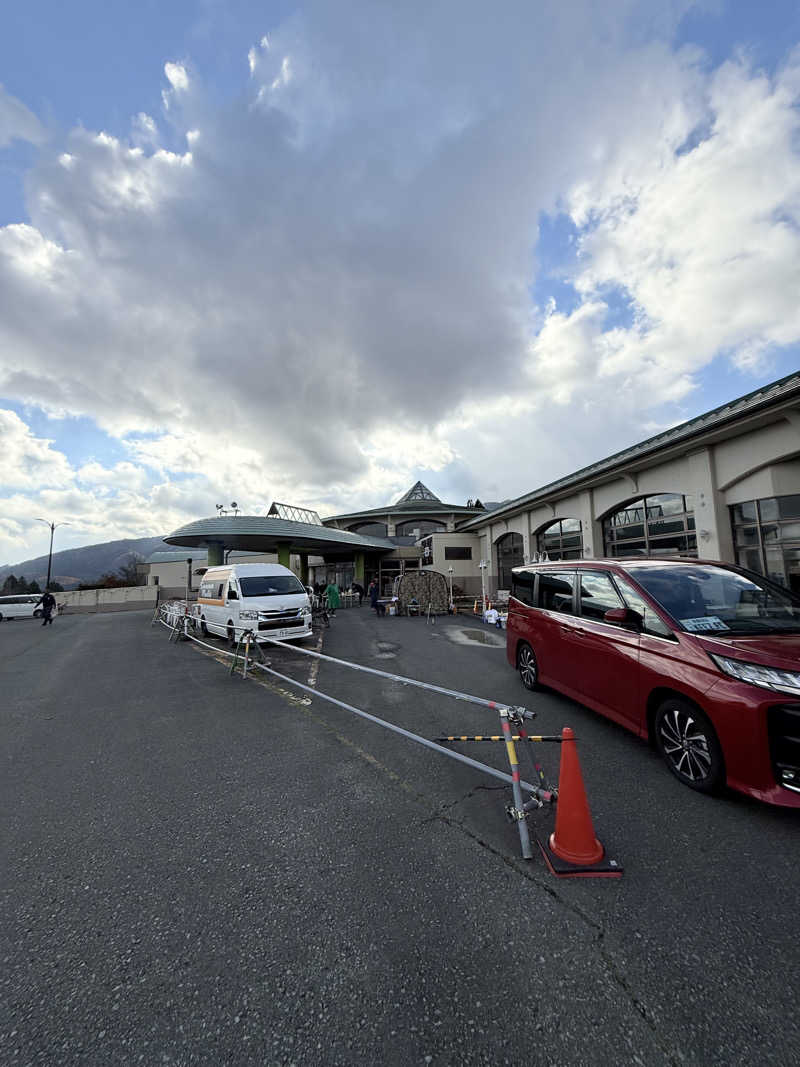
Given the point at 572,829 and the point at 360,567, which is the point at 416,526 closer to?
the point at 360,567

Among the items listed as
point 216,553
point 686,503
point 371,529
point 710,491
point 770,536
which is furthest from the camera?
point 371,529

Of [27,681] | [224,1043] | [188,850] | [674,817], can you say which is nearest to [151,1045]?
[224,1043]

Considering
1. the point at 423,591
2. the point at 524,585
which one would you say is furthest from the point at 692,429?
the point at 423,591

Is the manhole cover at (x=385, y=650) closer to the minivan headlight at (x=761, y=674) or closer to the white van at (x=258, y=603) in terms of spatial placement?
the white van at (x=258, y=603)

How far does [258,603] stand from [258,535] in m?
17.9

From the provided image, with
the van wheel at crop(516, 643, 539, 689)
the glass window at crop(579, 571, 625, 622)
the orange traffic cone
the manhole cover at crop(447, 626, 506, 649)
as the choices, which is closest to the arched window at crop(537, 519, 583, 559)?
the manhole cover at crop(447, 626, 506, 649)

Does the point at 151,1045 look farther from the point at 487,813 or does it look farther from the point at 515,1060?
the point at 487,813

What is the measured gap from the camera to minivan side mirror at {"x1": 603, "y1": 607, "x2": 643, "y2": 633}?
4.11 metres

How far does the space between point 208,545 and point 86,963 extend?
1181 inches

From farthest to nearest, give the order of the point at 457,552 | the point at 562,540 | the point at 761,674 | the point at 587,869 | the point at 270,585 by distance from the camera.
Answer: the point at 457,552 < the point at 562,540 < the point at 270,585 < the point at 761,674 < the point at 587,869

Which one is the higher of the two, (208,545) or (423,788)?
(208,545)

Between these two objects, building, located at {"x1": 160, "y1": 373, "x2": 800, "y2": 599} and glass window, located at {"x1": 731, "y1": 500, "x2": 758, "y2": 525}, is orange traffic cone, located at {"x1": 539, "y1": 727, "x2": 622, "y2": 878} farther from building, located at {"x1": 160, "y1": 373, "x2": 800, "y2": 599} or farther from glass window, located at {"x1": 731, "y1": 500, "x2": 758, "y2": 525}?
glass window, located at {"x1": 731, "y1": 500, "x2": 758, "y2": 525}

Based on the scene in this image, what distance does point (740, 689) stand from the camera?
3.07m

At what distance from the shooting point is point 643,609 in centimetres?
415
